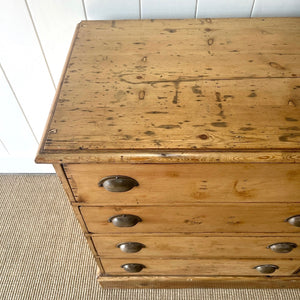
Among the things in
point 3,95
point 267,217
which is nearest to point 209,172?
point 267,217

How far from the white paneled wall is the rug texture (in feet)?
1.37

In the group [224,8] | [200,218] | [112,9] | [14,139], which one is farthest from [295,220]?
[14,139]

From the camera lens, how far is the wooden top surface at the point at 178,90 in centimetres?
66

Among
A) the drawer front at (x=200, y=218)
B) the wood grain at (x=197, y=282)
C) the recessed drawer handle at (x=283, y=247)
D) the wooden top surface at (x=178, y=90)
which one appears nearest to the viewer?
the wooden top surface at (x=178, y=90)

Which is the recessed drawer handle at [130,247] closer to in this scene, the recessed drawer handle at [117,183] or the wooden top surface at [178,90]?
the recessed drawer handle at [117,183]

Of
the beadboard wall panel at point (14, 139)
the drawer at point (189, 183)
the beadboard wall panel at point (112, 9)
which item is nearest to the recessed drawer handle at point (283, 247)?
the drawer at point (189, 183)

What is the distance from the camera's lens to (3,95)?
4.22ft

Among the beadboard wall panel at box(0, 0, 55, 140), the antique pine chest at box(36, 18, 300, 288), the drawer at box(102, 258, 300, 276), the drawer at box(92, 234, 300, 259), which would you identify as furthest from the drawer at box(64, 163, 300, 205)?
the beadboard wall panel at box(0, 0, 55, 140)

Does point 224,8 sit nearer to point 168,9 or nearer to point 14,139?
point 168,9

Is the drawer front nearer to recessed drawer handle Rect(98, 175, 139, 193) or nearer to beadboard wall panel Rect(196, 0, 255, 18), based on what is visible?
recessed drawer handle Rect(98, 175, 139, 193)

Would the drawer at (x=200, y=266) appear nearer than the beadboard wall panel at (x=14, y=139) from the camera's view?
Yes

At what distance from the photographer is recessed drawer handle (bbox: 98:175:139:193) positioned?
0.72 meters

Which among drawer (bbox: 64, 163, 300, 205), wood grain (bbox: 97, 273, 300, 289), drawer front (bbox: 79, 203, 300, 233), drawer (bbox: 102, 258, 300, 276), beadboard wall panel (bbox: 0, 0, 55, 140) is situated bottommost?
wood grain (bbox: 97, 273, 300, 289)

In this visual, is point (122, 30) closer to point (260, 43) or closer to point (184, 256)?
point (260, 43)
